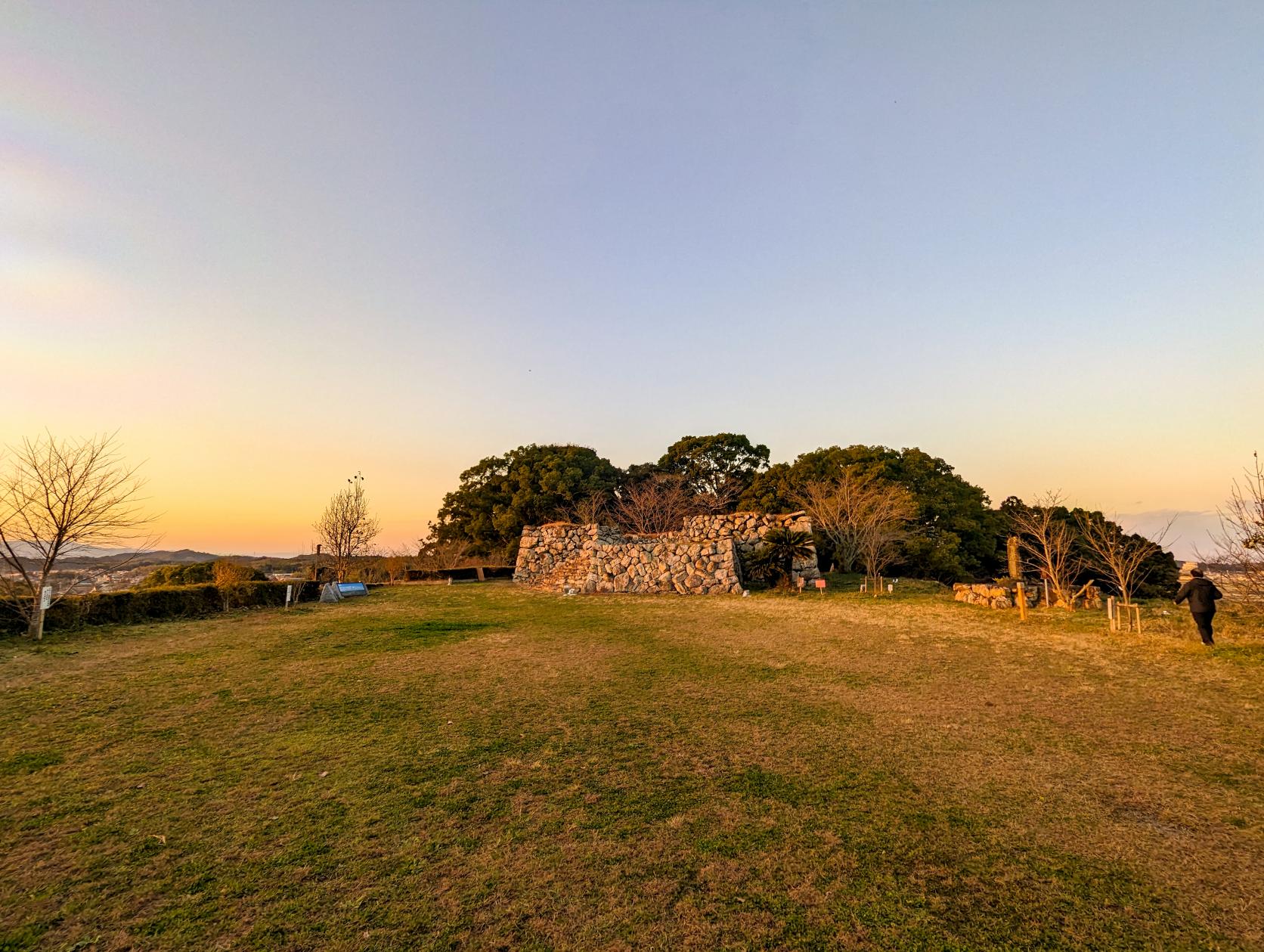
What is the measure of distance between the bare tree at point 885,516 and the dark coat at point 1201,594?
33.2 ft

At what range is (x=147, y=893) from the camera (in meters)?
2.89

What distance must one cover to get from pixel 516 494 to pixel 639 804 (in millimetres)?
26243

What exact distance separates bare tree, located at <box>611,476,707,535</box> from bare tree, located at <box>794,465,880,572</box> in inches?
257

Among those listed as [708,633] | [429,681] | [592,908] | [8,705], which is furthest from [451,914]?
[708,633]

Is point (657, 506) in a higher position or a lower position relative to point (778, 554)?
higher

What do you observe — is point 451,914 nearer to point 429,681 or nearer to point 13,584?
point 429,681

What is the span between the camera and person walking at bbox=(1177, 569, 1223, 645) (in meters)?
8.26

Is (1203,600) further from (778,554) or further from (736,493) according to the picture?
(736,493)

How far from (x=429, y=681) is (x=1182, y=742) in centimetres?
847

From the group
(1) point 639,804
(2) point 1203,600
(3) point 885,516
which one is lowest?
(1) point 639,804

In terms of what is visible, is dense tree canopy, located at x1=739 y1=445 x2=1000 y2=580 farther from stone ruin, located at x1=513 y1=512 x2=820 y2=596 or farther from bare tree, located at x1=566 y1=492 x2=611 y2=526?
bare tree, located at x1=566 y1=492 x2=611 y2=526

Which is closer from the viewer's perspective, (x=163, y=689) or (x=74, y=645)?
(x=163, y=689)

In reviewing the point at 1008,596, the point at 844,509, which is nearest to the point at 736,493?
the point at 844,509

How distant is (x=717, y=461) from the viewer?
31750mm
